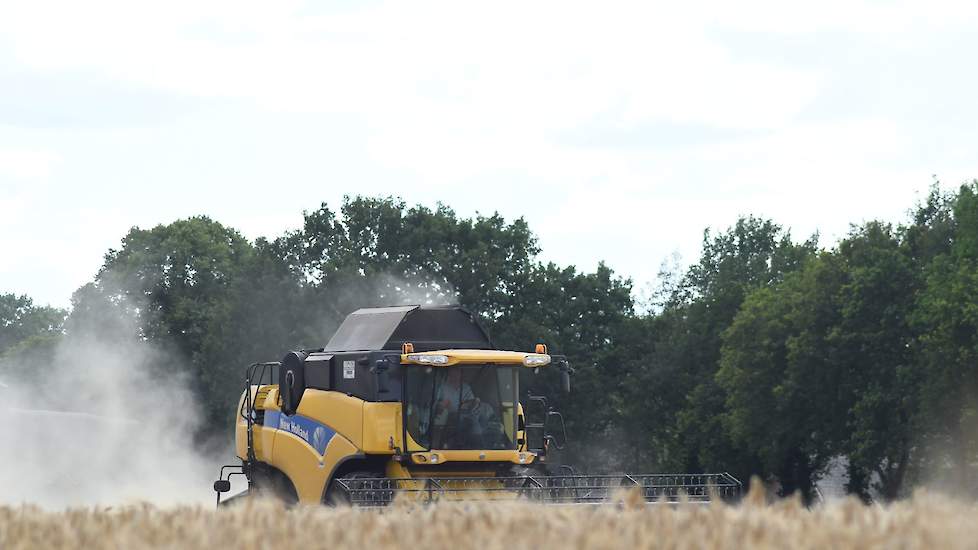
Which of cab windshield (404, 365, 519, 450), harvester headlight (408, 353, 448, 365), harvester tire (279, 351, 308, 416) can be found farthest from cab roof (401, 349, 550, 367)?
harvester tire (279, 351, 308, 416)

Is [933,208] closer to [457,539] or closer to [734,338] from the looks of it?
[734,338]

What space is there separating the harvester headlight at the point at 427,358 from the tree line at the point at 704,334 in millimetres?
36846

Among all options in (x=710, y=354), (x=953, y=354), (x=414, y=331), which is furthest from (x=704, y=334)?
(x=414, y=331)

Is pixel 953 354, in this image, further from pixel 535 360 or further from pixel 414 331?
pixel 414 331

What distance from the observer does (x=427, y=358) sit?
20844 mm

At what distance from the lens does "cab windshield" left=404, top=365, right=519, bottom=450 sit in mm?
21031

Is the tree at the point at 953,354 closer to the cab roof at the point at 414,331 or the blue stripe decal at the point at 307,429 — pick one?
the cab roof at the point at 414,331

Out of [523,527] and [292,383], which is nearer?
[523,527]

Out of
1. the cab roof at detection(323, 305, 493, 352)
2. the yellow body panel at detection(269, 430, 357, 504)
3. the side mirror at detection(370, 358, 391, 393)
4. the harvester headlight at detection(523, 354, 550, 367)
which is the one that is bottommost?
the yellow body panel at detection(269, 430, 357, 504)

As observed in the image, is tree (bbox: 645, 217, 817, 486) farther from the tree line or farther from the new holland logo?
the new holland logo

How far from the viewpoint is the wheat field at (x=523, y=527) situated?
6.50 m

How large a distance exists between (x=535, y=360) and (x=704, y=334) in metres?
61.8

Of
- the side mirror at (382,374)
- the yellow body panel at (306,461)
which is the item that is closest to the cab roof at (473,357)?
the side mirror at (382,374)

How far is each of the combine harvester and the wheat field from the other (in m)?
11.5
